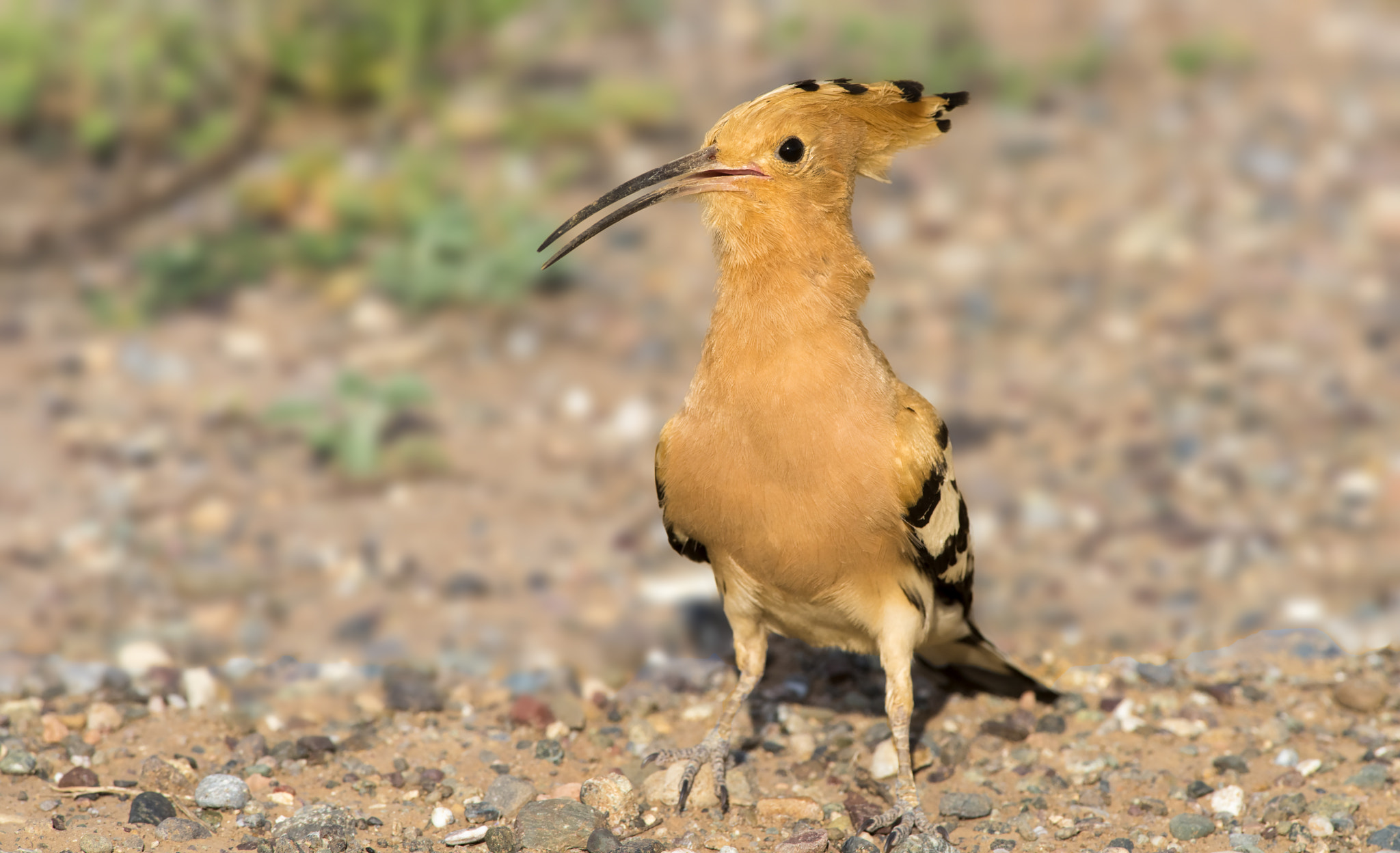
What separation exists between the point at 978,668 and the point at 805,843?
1217 mm

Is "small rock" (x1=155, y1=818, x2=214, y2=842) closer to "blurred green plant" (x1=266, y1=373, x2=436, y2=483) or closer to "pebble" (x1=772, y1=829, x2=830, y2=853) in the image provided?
"pebble" (x1=772, y1=829, x2=830, y2=853)

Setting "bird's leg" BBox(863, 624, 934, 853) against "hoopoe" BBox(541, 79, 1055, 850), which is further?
"bird's leg" BBox(863, 624, 934, 853)

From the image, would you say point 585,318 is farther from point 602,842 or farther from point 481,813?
point 602,842

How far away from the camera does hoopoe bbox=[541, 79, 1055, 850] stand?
4273mm

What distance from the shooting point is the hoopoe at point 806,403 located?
4.27 m

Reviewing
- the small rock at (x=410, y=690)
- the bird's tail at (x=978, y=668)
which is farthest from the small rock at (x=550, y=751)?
the bird's tail at (x=978, y=668)

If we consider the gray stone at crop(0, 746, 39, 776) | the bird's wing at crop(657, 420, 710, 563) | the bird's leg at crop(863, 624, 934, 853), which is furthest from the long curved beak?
the gray stone at crop(0, 746, 39, 776)

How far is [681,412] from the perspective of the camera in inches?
177

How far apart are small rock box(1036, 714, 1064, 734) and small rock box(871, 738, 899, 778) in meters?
0.54

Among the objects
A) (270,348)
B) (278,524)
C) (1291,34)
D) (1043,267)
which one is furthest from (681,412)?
(1291,34)

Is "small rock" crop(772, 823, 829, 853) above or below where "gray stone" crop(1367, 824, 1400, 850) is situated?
below

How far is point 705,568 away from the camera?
6.38 metres

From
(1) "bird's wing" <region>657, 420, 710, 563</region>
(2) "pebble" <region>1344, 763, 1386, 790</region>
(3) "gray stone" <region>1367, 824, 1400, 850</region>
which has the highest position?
(1) "bird's wing" <region>657, 420, 710, 563</region>

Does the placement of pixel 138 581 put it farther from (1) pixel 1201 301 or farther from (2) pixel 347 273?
(1) pixel 1201 301
